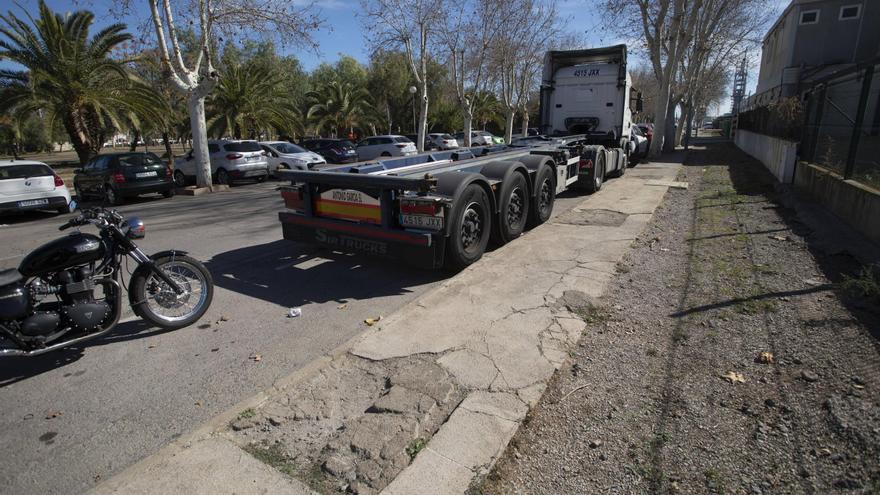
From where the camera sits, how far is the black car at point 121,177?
13.0m

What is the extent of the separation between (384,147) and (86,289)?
77.2 ft

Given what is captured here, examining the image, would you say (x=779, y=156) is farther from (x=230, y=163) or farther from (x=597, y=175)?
(x=230, y=163)

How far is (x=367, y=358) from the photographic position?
385cm

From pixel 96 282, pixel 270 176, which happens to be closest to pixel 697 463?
pixel 96 282

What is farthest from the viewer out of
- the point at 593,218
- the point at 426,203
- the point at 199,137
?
Result: the point at 199,137

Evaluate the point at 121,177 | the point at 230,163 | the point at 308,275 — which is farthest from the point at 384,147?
the point at 308,275

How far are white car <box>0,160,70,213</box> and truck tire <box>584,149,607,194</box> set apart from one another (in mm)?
11764

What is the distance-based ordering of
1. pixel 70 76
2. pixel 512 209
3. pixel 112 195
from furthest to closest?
pixel 70 76 < pixel 112 195 < pixel 512 209

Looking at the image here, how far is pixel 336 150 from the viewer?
2436 centimetres

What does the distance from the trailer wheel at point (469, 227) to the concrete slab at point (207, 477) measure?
337 cm

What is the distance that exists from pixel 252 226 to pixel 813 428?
8845 mm

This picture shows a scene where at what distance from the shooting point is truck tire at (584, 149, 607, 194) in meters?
11.6

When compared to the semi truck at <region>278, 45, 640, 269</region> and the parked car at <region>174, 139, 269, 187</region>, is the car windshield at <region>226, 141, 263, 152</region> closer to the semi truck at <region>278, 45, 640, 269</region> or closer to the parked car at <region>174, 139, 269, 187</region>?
the parked car at <region>174, 139, 269, 187</region>

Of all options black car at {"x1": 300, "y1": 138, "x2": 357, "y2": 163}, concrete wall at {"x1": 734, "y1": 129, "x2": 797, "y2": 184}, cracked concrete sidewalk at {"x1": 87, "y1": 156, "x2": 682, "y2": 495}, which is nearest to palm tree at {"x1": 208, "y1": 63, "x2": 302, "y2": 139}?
black car at {"x1": 300, "y1": 138, "x2": 357, "y2": 163}
